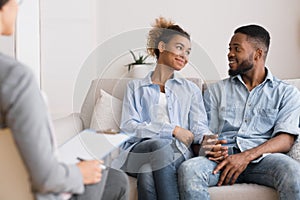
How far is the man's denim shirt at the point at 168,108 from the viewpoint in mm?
2141

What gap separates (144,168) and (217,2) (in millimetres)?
1737

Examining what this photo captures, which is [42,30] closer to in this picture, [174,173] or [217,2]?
[217,2]

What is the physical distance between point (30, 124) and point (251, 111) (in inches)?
59.5

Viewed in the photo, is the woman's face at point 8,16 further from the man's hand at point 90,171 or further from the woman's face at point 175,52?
the woman's face at point 175,52

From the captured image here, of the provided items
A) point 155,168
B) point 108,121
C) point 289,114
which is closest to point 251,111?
point 289,114

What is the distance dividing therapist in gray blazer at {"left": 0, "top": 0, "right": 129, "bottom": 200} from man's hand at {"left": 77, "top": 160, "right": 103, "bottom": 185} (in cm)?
5

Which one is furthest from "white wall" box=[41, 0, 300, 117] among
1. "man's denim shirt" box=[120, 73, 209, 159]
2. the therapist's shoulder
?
the therapist's shoulder

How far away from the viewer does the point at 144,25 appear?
334 centimetres

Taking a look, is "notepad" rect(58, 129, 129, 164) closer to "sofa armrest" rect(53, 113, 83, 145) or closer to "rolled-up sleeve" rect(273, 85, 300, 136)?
"sofa armrest" rect(53, 113, 83, 145)

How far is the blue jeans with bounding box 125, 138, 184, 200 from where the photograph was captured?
1960 mm

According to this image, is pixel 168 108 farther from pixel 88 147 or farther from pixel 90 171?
pixel 90 171

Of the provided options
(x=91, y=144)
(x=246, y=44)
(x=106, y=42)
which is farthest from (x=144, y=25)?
(x=91, y=144)

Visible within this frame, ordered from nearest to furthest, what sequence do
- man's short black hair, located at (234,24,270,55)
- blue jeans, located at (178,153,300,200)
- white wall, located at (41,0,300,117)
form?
blue jeans, located at (178,153,300,200) → man's short black hair, located at (234,24,270,55) → white wall, located at (41,0,300,117)

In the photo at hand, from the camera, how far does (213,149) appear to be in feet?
6.84
